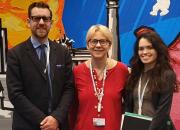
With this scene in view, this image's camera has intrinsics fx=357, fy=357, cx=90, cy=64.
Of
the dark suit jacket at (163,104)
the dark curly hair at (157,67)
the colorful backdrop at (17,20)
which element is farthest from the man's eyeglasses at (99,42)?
the colorful backdrop at (17,20)

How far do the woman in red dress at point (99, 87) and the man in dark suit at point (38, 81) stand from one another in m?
0.10

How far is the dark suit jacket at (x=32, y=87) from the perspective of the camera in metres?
2.31

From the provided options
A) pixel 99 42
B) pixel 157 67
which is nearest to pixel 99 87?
pixel 99 42

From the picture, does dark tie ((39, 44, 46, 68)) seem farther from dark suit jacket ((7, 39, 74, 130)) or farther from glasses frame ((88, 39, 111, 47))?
glasses frame ((88, 39, 111, 47))

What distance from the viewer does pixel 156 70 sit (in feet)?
7.48

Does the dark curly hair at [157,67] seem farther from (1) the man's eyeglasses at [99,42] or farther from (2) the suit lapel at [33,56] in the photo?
(2) the suit lapel at [33,56]

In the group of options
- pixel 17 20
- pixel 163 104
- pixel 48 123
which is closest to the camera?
pixel 163 104

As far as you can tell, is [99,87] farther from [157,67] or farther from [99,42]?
[157,67]

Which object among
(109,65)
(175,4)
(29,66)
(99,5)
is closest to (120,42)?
(99,5)

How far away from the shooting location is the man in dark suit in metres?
2.31

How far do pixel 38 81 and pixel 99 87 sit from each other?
1.33ft

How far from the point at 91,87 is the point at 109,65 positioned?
207mm

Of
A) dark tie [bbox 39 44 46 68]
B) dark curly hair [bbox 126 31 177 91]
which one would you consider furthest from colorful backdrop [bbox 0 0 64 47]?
dark curly hair [bbox 126 31 177 91]

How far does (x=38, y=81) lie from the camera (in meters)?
2.31
